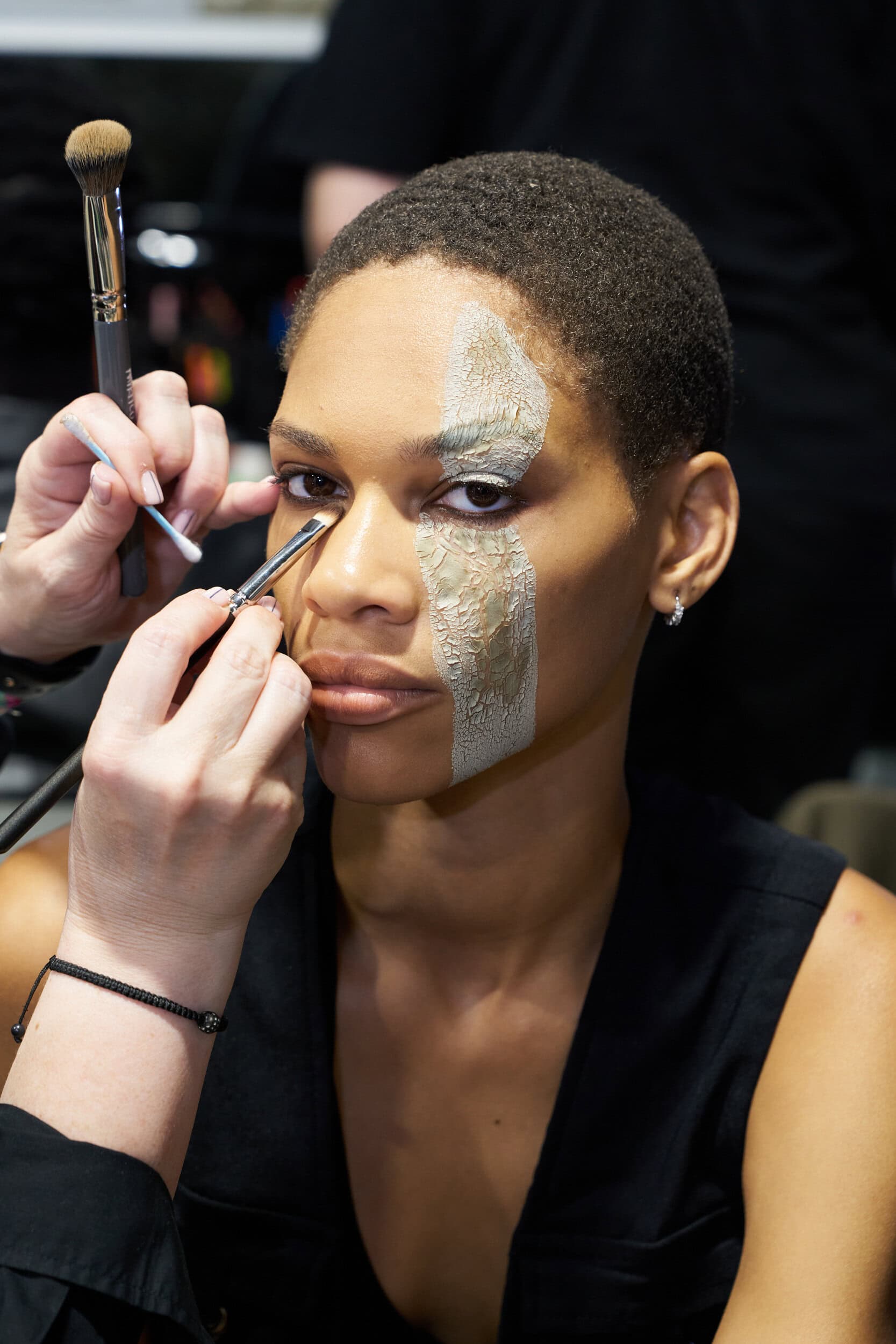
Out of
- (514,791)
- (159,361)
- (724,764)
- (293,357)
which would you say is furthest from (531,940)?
(159,361)

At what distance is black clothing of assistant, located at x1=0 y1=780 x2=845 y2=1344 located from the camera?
Answer: 0.96 m

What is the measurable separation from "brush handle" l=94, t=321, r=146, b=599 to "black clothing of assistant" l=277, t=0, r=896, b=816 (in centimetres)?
79

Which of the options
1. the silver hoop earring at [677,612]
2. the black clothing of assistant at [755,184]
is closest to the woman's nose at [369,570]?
the silver hoop earring at [677,612]

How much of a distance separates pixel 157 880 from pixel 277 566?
0.74ft

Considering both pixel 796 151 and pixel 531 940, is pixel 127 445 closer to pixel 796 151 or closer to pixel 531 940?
pixel 531 940

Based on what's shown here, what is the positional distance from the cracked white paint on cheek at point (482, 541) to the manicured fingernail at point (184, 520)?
0.25m

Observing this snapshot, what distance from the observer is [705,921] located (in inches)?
40.1

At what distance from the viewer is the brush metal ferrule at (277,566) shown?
0.85 metres

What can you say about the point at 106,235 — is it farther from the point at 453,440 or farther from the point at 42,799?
the point at 42,799

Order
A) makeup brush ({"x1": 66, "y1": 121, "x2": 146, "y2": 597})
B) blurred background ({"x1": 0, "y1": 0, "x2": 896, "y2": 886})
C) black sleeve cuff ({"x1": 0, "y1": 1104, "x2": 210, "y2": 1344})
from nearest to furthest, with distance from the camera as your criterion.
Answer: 1. black sleeve cuff ({"x1": 0, "y1": 1104, "x2": 210, "y2": 1344})
2. makeup brush ({"x1": 66, "y1": 121, "x2": 146, "y2": 597})
3. blurred background ({"x1": 0, "y1": 0, "x2": 896, "y2": 886})

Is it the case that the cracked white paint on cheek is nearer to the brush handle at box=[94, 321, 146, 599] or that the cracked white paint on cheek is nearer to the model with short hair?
the model with short hair

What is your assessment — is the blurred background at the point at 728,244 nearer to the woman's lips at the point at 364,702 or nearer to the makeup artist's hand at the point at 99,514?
the makeup artist's hand at the point at 99,514

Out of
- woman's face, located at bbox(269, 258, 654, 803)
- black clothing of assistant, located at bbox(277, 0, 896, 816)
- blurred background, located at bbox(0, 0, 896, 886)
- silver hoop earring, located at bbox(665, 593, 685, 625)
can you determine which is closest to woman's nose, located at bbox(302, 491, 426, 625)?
woman's face, located at bbox(269, 258, 654, 803)

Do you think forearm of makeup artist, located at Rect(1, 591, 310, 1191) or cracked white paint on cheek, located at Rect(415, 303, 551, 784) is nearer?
forearm of makeup artist, located at Rect(1, 591, 310, 1191)
